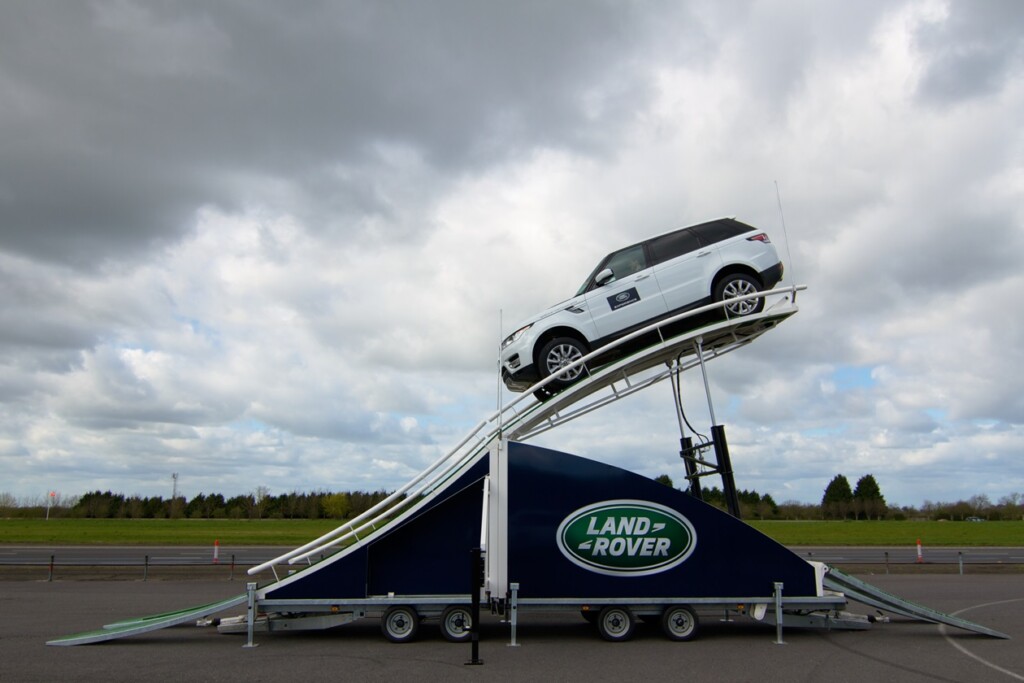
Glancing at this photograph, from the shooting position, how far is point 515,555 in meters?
10.7

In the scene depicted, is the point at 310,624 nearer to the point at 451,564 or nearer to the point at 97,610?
the point at 451,564

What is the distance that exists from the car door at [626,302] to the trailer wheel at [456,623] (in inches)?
178

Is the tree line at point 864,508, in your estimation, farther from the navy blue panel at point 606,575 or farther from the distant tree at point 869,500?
the navy blue panel at point 606,575

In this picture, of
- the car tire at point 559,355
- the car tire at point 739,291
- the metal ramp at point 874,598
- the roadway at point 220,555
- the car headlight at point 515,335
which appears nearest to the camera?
the metal ramp at point 874,598

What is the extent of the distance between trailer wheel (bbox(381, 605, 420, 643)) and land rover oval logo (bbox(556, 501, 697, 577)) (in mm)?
2319

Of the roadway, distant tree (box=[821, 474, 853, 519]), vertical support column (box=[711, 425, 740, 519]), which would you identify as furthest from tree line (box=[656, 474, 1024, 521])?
vertical support column (box=[711, 425, 740, 519])

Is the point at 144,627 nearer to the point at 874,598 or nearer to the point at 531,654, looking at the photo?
the point at 531,654

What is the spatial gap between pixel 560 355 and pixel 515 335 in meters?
0.95

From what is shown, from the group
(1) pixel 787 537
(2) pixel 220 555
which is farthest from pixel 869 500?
(2) pixel 220 555

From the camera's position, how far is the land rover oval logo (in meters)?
10.7

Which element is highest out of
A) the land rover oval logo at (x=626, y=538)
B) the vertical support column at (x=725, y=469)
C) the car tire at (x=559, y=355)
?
the car tire at (x=559, y=355)

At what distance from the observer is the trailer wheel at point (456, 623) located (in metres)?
10.8

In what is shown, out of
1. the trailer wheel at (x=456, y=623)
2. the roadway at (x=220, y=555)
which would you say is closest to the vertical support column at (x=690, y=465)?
the trailer wheel at (x=456, y=623)

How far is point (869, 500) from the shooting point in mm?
65562
